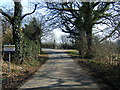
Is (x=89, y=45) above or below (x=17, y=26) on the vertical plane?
below

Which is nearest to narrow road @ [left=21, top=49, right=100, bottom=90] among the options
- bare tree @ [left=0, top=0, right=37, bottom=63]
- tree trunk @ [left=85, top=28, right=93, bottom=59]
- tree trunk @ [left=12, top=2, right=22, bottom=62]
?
tree trunk @ [left=12, top=2, right=22, bottom=62]

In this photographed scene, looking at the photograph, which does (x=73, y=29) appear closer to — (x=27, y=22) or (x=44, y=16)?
(x=44, y=16)

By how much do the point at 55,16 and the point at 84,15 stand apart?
15.7ft

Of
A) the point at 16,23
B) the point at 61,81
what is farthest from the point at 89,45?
the point at 61,81

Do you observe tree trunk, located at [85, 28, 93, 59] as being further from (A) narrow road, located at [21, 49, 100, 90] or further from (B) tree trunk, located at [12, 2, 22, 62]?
(B) tree trunk, located at [12, 2, 22, 62]


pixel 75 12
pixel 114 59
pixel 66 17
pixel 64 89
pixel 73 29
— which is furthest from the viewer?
pixel 73 29

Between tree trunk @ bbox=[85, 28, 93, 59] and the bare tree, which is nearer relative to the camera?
the bare tree

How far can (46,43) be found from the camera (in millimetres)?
57469

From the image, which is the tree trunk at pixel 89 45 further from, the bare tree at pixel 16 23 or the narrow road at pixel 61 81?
the bare tree at pixel 16 23

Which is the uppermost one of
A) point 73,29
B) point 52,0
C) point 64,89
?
point 52,0

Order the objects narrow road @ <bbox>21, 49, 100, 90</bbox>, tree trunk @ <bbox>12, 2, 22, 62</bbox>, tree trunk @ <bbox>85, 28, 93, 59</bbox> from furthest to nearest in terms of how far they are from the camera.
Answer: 1. tree trunk @ <bbox>85, 28, 93, 59</bbox>
2. tree trunk @ <bbox>12, 2, 22, 62</bbox>
3. narrow road @ <bbox>21, 49, 100, 90</bbox>

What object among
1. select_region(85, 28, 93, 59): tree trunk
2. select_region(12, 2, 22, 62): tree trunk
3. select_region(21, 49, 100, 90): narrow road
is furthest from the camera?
select_region(85, 28, 93, 59): tree trunk

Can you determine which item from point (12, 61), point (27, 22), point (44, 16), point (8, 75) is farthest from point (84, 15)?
point (8, 75)

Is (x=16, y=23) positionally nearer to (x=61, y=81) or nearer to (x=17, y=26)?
(x=17, y=26)
